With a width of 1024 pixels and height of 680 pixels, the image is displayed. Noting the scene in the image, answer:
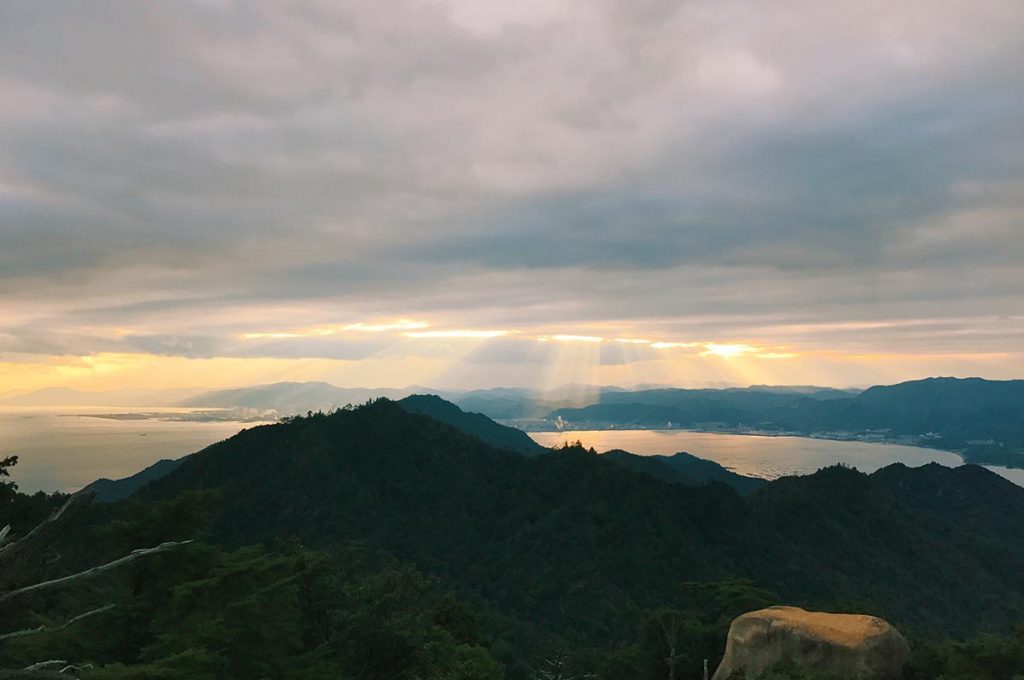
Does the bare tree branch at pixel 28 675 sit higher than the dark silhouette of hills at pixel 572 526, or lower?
higher

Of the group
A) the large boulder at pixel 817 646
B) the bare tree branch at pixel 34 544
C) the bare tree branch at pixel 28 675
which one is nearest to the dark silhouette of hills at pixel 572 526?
the large boulder at pixel 817 646

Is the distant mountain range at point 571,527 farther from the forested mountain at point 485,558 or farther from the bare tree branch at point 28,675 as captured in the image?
the bare tree branch at point 28,675

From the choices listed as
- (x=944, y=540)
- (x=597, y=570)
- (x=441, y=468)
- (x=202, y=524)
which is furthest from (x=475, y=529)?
(x=944, y=540)

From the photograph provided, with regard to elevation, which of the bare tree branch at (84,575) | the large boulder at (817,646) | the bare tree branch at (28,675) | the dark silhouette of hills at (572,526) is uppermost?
the bare tree branch at (84,575)

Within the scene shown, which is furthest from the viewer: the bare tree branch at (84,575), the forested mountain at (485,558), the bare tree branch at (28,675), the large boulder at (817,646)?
the large boulder at (817,646)

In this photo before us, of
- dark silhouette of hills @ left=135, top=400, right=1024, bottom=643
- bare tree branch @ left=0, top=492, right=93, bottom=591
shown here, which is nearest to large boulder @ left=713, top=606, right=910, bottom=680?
bare tree branch @ left=0, top=492, right=93, bottom=591

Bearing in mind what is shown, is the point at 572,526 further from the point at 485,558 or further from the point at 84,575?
the point at 84,575

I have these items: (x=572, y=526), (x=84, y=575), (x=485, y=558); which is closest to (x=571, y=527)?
(x=572, y=526)
